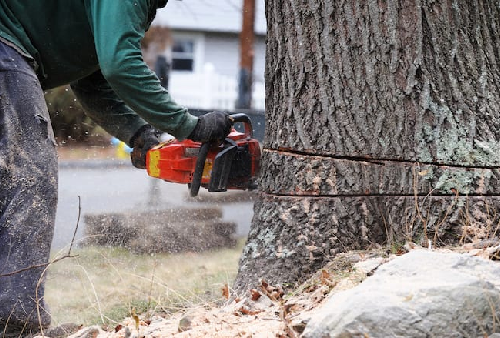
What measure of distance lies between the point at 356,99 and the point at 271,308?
3.10 feet

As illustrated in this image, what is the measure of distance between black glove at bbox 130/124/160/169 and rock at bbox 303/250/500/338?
211 centimetres

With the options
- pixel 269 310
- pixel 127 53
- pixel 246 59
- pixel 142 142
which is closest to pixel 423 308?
pixel 269 310

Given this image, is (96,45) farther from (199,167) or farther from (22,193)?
(199,167)

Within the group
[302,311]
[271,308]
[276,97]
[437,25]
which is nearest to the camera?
[302,311]

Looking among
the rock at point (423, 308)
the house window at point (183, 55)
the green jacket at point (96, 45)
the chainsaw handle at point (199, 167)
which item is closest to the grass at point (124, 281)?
the chainsaw handle at point (199, 167)

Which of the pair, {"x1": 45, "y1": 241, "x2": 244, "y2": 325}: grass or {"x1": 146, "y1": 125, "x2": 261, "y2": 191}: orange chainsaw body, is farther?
{"x1": 45, "y1": 241, "x2": 244, "y2": 325}: grass

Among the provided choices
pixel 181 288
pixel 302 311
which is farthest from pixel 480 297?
pixel 181 288

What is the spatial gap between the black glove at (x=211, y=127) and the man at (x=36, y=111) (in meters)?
0.08

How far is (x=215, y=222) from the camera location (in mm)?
6691

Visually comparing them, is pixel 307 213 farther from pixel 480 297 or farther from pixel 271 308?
pixel 480 297

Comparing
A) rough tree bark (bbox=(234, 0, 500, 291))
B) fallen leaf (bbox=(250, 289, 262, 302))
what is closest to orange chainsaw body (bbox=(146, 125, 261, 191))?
rough tree bark (bbox=(234, 0, 500, 291))

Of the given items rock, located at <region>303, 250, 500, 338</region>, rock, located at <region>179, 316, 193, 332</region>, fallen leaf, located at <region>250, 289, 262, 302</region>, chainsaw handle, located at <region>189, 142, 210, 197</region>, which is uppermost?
chainsaw handle, located at <region>189, 142, 210, 197</region>

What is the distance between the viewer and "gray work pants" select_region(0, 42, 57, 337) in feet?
9.60

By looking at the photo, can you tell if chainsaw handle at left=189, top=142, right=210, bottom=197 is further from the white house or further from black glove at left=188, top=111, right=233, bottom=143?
the white house
